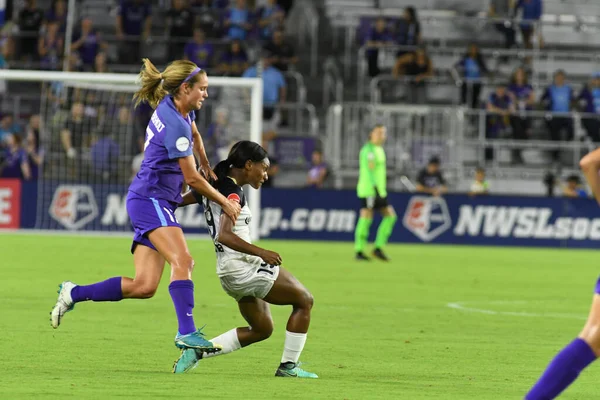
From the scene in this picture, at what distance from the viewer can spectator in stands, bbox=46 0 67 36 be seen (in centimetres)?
2970

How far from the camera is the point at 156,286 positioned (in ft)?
27.0

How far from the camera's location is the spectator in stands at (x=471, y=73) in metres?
29.9

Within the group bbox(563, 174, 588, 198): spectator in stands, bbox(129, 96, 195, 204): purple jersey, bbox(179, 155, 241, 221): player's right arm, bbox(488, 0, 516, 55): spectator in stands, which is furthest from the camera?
bbox(488, 0, 516, 55): spectator in stands

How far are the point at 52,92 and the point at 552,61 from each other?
1370cm

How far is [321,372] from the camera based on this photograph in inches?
326

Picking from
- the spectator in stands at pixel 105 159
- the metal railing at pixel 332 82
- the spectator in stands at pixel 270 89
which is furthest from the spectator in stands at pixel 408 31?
the spectator in stands at pixel 105 159

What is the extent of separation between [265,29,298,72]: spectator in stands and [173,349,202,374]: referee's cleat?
22.1 meters

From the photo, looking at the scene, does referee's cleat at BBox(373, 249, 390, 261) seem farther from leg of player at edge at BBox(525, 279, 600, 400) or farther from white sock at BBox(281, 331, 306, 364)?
leg of player at edge at BBox(525, 279, 600, 400)

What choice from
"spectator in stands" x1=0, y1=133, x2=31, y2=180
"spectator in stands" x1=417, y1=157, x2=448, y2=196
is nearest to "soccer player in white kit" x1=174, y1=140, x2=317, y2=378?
"spectator in stands" x1=0, y1=133, x2=31, y2=180

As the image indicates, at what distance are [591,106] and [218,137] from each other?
10168 mm

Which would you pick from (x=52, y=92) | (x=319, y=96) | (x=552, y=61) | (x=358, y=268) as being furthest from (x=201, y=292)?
(x=552, y=61)

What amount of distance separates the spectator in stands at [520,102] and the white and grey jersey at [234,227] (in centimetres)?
2234

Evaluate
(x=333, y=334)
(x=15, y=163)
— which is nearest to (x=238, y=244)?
(x=333, y=334)

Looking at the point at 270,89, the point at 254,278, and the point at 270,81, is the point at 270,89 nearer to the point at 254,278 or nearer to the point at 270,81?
the point at 270,81
